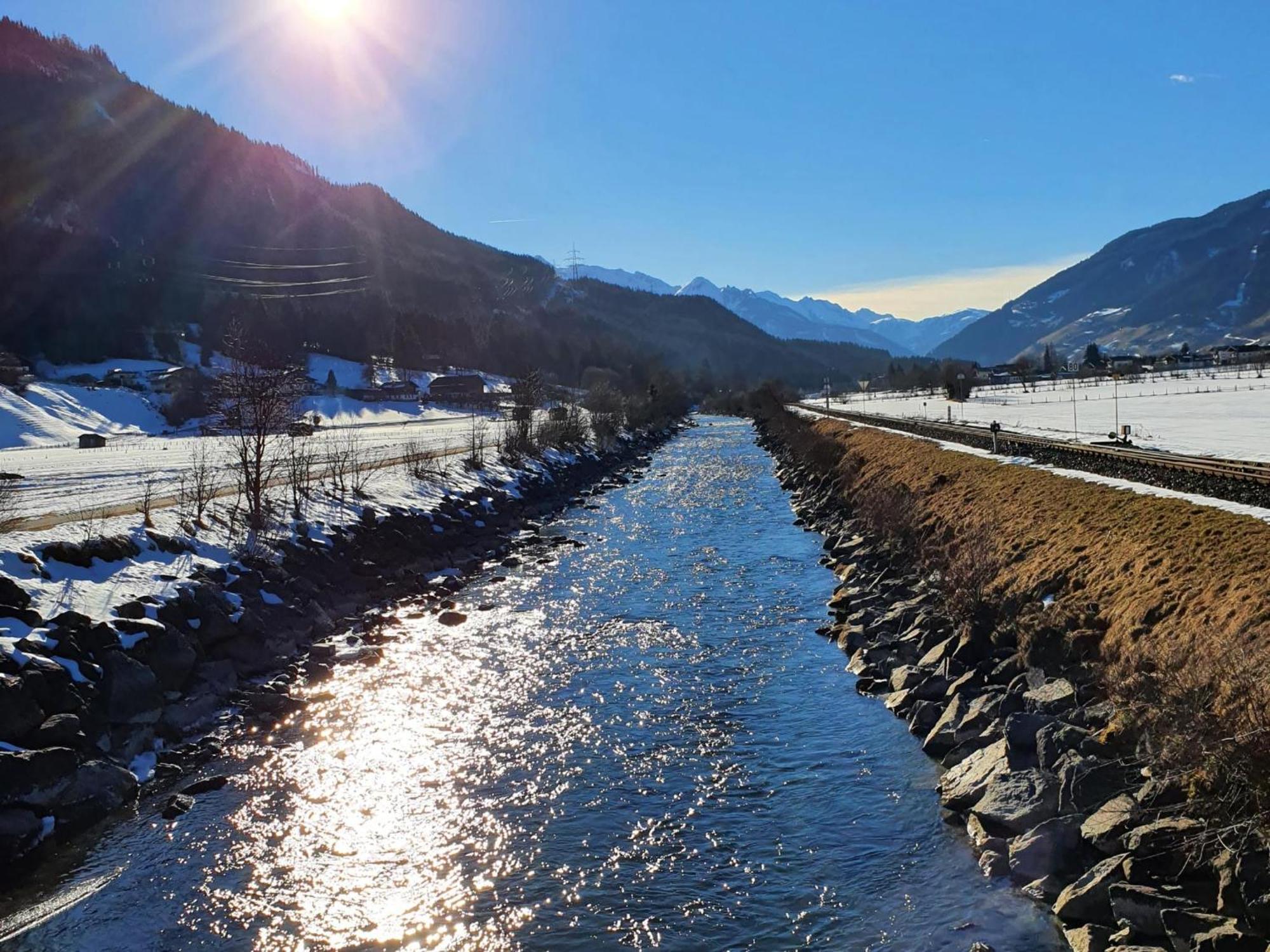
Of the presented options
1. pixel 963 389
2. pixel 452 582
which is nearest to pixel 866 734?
pixel 452 582

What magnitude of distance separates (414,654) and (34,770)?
797 cm

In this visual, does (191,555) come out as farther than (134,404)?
No

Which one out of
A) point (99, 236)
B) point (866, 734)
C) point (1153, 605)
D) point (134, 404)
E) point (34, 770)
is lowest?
point (866, 734)

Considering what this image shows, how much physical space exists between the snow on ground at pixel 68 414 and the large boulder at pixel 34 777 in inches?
2303

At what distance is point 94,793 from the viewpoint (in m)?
11.5

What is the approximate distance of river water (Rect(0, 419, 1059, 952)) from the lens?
8859mm

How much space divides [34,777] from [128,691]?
2743 mm

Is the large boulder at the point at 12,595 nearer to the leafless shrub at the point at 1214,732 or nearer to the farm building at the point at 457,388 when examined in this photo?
the leafless shrub at the point at 1214,732

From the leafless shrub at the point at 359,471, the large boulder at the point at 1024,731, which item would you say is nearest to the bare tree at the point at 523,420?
the leafless shrub at the point at 359,471

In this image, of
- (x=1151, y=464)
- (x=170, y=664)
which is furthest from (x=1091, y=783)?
(x=1151, y=464)

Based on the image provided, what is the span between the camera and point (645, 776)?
12320 mm

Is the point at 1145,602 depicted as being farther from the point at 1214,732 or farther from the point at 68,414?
the point at 68,414

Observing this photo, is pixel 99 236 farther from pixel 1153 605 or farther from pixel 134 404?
pixel 1153 605

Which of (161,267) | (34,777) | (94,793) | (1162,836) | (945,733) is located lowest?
(945,733)
